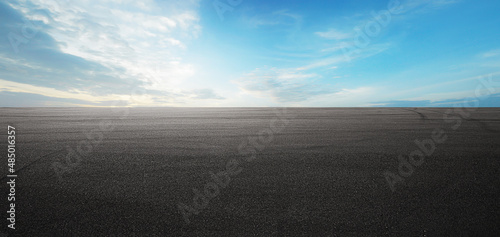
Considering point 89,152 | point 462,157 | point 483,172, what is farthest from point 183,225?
point 462,157

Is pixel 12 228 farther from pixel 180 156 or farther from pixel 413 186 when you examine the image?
pixel 413 186

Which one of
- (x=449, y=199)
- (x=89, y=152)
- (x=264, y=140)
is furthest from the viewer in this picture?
(x=264, y=140)

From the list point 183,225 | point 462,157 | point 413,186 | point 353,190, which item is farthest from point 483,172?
point 183,225

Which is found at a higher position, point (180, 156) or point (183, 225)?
point (180, 156)

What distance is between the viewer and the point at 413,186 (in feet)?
7.65

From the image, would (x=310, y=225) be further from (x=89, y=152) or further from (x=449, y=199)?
(x=89, y=152)

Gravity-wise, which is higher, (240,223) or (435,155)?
(435,155)

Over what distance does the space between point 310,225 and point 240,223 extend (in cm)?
57

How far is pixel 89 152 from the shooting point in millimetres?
3529

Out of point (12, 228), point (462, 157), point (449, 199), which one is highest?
A: point (462, 157)

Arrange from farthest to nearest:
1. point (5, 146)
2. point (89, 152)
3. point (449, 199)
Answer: point (5, 146) < point (89, 152) < point (449, 199)

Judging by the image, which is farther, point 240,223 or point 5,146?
point 5,146

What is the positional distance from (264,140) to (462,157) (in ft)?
10.8

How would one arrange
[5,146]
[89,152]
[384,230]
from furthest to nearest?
1. [5,146]
2. [89,152]
3. [384,230]
